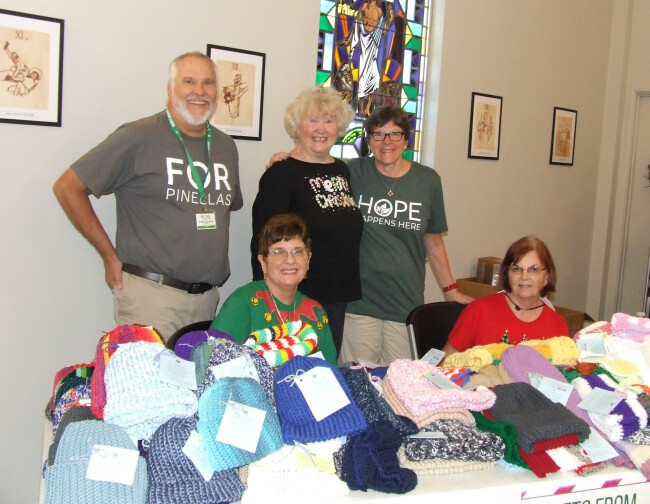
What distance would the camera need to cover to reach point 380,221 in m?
3.18

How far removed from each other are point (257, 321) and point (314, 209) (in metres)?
0.66

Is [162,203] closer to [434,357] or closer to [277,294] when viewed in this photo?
[277,294]

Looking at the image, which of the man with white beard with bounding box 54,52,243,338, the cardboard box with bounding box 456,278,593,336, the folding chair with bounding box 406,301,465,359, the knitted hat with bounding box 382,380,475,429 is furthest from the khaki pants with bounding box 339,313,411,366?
the cardboard box with bounding box 456,278,593,336

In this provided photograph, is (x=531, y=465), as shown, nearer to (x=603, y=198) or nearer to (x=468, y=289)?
(x=468, y=289)

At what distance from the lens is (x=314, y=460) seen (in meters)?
1.75

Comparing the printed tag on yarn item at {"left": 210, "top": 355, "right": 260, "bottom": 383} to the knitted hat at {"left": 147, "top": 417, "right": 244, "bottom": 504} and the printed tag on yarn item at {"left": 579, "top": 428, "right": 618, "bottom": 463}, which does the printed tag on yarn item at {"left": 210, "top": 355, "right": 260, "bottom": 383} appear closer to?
the knitted hat at {"left": 147, "top": 417, "right": 244, "bottom": 504}

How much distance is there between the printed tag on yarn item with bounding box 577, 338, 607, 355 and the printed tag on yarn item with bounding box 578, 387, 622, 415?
0.41 meters

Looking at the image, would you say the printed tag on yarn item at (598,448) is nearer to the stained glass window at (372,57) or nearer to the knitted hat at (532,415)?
the knitted hat at (532,415)

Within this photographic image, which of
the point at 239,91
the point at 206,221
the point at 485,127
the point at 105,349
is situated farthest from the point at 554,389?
the point at 485,127

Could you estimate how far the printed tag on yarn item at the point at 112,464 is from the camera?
154 cm

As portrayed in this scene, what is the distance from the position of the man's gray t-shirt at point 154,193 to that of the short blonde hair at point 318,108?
49 centimetres

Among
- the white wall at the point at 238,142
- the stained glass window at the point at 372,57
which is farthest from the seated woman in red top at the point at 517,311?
the stained glass window at the point at 372,57

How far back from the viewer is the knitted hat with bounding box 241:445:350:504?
1633 millimetres

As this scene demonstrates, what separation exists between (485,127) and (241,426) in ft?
12.8
